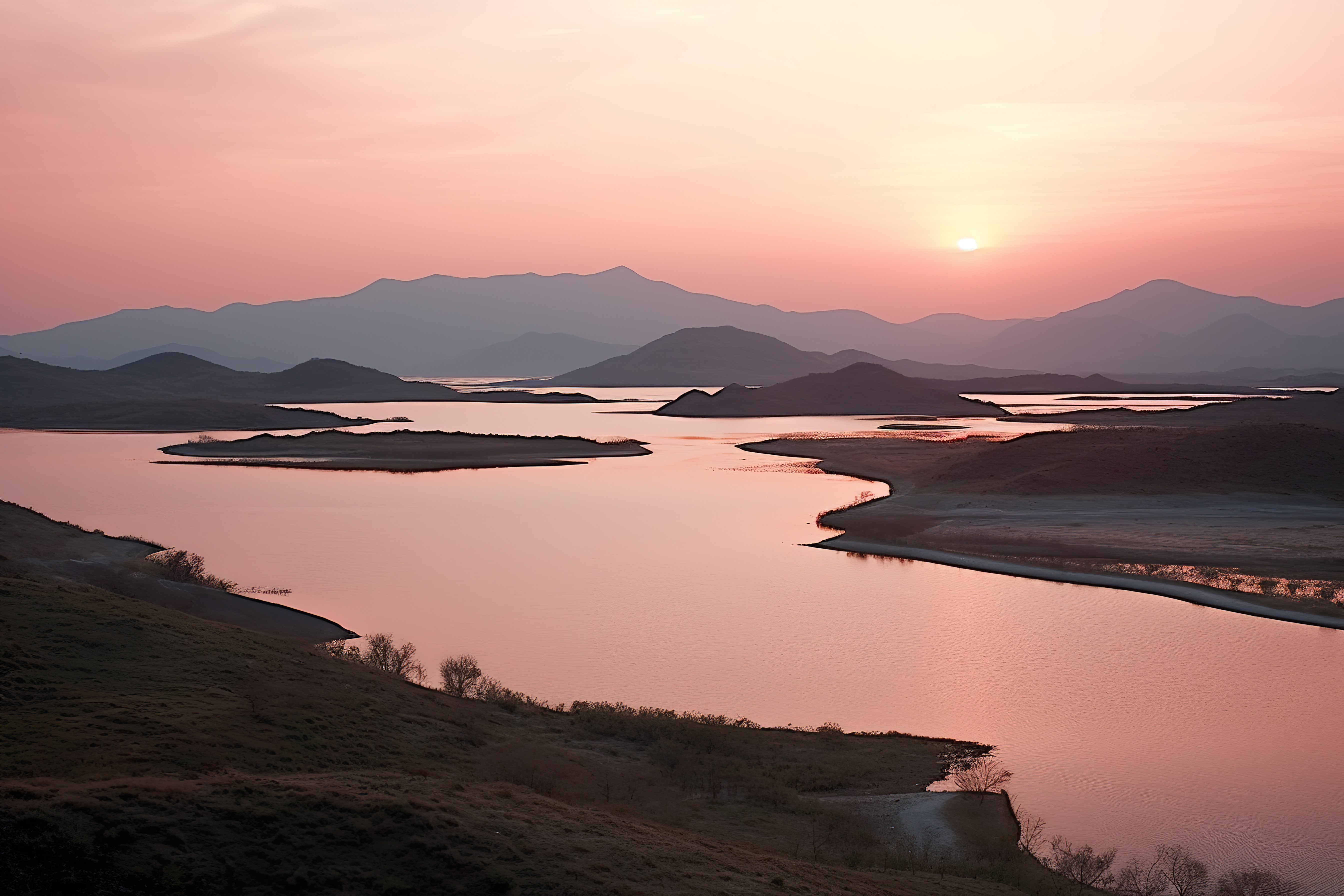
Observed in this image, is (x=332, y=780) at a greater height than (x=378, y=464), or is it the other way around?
(x=378, y=464)

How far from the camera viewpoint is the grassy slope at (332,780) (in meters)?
10.6

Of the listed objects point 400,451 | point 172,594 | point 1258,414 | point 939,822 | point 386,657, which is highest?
point 1258,414

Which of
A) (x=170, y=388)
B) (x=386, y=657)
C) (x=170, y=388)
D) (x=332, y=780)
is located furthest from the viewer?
(x=170, y=388)

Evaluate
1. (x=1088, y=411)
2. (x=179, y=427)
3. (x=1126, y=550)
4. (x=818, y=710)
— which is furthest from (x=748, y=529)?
(x=1088, y=411)

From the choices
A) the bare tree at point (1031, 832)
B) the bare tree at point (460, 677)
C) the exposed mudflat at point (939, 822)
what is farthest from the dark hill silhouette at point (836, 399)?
the bare tree at point (1031, 832)

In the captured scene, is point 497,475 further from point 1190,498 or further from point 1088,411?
point 1088,411

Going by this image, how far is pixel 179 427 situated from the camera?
11331 cm

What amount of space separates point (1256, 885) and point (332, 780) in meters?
11.7

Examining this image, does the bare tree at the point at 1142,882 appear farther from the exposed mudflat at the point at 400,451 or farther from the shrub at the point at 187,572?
the exposed mudflat at the point at 400,451

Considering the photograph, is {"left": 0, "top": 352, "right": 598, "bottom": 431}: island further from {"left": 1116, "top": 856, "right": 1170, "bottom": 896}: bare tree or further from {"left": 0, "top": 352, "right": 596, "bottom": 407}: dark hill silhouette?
{"left": 1116, "top": 856, "right": 1170, "bottom": 896}: bare tree

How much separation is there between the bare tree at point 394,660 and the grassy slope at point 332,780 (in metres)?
1.51

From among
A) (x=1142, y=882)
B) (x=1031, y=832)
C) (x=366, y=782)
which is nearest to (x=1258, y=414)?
(x=1031, y=832)

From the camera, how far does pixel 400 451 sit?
82.5 m

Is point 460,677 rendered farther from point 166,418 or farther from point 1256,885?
point 166,418
